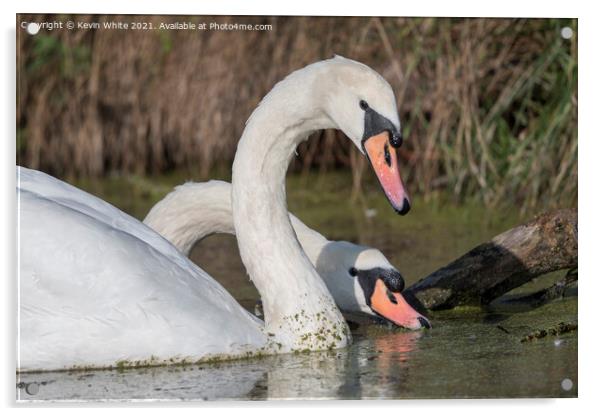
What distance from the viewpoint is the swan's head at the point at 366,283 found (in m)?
6.77

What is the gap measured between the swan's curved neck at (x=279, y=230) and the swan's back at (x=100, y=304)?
0.87ft

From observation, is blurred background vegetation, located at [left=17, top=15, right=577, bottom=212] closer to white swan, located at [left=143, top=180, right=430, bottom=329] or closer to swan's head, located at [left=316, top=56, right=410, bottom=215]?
white swan, located at [left=143, top=180, right=430, bottom=329]

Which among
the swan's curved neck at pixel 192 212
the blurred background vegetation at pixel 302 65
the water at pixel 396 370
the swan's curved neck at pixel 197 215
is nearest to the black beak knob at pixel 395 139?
the water at pixel 396 370

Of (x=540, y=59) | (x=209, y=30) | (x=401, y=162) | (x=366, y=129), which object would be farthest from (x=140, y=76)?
(x=366, y=129)

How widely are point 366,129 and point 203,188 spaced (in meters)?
1.54

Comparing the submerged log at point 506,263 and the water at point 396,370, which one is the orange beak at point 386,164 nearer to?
the water at point 396,370

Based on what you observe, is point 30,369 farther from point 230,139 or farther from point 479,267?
point 230,139

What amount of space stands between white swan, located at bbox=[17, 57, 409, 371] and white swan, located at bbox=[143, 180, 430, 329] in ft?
1.47

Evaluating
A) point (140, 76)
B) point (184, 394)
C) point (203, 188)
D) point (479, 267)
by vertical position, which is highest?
point (140, 76)

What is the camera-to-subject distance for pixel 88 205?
21.2 feet

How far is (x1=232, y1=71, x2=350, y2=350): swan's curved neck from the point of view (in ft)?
20.6

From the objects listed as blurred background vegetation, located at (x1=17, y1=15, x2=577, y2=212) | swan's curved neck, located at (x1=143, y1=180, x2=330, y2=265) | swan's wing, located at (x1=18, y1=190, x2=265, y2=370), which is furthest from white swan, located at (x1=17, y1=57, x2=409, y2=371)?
blurred background vegetation, located at (x1=17, y1=15, x2=577, y2=212)

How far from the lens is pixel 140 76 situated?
955cm

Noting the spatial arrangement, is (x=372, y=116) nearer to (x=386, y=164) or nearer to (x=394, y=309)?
(x=386, y=164)
